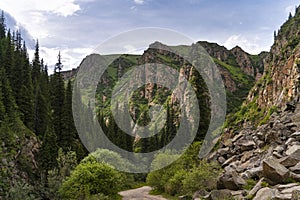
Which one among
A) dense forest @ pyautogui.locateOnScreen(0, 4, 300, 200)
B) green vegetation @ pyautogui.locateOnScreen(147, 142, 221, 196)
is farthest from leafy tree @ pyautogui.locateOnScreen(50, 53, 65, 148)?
green vegetation @ pyautogui.locateOnScreen(147, 142, 221, 196)

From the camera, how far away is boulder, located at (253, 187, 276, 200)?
54.0 ft

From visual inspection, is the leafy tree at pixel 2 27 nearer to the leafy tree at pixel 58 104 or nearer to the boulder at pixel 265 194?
the leafy tree at pixel 58 104

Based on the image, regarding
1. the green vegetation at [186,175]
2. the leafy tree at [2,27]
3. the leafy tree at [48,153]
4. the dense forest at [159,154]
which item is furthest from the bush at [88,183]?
the leafy tree at [2,27]

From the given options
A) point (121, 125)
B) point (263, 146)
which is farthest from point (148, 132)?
point (263, 146)

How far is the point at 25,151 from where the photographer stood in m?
55.6

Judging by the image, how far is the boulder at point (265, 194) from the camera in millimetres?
16466

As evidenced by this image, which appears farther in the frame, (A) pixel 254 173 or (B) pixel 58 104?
(B) pixel 58 104

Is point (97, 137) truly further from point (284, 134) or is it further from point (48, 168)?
point (284, 134)

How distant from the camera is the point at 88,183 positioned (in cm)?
4034

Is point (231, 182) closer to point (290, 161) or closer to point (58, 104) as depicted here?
point (290, 161)

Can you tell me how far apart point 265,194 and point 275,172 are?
235 cm

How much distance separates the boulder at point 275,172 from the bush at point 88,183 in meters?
23.8

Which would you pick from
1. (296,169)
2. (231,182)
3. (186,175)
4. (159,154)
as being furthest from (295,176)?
(159,154)

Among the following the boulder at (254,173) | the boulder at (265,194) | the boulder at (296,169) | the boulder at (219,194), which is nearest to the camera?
the boulder at (265,194)
